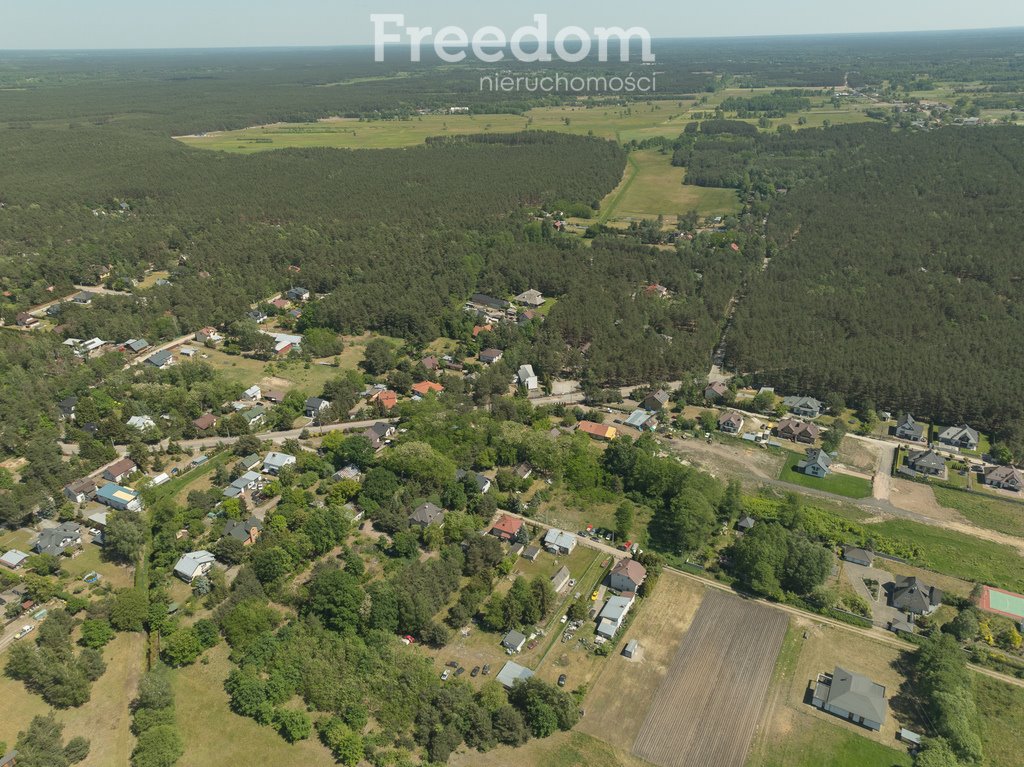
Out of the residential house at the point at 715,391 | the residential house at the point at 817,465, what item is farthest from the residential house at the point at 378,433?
the residential house at the point at 817,465

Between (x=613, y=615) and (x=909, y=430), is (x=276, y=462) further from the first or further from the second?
(x=909, y=430)

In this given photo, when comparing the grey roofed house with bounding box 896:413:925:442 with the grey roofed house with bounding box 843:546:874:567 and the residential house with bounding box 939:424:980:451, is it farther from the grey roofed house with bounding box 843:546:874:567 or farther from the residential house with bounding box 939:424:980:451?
the grey roofed house with bounding box 843:546:874:567

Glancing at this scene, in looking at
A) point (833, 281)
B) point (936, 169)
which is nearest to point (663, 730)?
point (833, 281)

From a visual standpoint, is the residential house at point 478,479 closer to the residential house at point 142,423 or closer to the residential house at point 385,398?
the residential house at point 385,398

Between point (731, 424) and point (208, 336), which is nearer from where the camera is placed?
point (731, 424)

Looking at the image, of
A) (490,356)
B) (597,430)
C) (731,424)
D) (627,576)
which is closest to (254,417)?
(490,356)

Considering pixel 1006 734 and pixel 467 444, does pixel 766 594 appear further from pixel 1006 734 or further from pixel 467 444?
pixel 467 444

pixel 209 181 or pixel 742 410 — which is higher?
pixel 209 181
